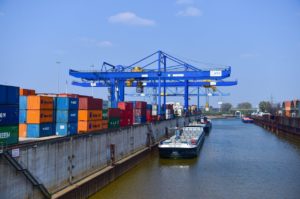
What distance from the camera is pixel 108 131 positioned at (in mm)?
24344

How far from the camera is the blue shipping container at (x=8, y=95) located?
1378 cm

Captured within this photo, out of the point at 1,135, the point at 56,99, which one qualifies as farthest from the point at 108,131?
the point at 1,135

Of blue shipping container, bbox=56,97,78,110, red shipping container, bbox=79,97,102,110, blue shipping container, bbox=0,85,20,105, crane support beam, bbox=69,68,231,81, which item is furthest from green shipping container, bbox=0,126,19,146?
crane support beam, bbox=69,68,231,81

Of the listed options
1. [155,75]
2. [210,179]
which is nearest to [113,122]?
[210,179]

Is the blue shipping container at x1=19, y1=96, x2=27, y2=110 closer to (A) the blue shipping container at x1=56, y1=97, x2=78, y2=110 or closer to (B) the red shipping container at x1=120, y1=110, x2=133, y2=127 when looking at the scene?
(A) the blue shipping container at x1=56, y1=97, x2=78, y2=110

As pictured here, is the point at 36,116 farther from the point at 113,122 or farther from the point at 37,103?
the point at 113,122

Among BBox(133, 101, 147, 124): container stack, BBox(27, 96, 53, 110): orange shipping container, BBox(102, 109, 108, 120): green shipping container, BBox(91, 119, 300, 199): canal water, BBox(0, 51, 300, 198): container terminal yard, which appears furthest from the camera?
BBox(133, 101, 147, 124): container stack

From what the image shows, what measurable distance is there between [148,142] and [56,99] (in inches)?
724

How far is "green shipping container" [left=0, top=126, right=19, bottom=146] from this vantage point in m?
13.7

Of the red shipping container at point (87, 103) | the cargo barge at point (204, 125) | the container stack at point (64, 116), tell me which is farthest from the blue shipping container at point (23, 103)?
the cargo barge at point (204, 125)

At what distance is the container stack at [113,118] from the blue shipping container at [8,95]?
1522cm

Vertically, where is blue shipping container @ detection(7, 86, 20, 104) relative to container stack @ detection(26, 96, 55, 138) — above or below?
above

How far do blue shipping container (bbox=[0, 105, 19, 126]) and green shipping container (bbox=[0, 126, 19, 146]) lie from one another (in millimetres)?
200

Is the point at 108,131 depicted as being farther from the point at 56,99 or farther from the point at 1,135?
the point at 1,135
